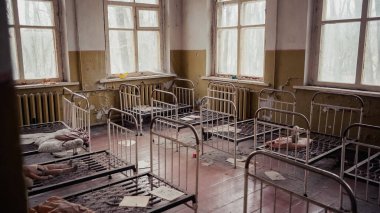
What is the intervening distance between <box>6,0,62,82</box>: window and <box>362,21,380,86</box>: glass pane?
204 inches

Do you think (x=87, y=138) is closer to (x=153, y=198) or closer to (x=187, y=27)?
(x=153, y=198)

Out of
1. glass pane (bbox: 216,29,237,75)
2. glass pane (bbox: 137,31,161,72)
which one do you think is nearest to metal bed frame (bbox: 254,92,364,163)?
glass pane (bbox: 216,29,237,75)

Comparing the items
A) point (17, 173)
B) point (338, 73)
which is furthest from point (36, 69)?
point (17, 173)

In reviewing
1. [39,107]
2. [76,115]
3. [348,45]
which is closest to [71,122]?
[76,115]

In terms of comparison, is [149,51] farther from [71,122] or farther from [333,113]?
[333,113]

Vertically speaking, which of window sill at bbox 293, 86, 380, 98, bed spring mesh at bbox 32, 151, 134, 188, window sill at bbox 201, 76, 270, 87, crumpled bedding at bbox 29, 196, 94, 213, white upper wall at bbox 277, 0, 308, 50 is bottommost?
bed spring mesh at bbox 32, 151, 134, 188

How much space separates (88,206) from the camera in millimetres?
2705

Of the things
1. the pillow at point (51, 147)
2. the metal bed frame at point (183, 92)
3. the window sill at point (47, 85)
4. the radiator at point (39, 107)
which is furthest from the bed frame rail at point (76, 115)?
the metal bed frame at point (183, 92)

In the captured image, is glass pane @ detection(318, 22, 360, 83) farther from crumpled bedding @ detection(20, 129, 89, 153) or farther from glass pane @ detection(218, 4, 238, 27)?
crumpled bedding @ detection(20, 129, 89, 153)

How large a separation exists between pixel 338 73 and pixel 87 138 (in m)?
3.84

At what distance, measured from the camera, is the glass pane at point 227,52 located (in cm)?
637

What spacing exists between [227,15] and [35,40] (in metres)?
3.68

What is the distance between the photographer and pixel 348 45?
15.4 ft

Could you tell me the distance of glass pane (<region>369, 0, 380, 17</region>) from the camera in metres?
4.32
